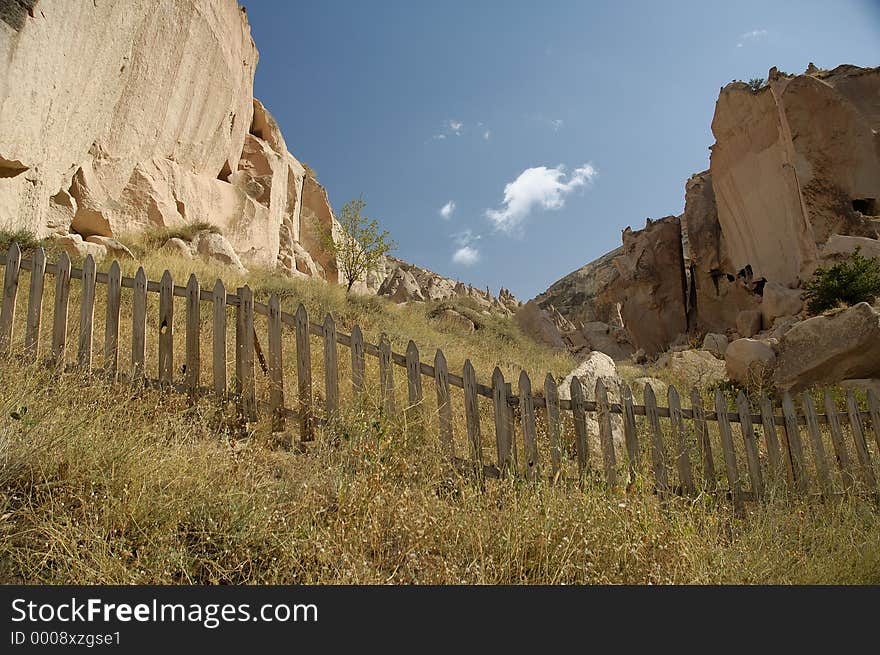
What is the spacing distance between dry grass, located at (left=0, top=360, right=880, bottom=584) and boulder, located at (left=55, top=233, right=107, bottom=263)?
7.83 metres

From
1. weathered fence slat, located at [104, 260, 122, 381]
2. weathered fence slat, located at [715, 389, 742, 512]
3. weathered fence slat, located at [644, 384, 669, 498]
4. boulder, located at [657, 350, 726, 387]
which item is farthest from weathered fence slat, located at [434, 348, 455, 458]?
boulder, located at [657, 350, 726, 387]

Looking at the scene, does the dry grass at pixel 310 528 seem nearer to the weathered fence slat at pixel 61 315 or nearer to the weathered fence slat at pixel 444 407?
the weathered fence slat at pixel 444 407

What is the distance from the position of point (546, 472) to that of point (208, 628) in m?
3.14

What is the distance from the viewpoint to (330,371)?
190 inches

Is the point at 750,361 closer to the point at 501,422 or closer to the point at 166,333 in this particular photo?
the point at 501,422

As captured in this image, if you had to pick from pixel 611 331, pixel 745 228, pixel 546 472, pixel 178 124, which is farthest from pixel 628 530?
pixel 611 331

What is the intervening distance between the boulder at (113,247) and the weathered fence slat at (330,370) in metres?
8.20

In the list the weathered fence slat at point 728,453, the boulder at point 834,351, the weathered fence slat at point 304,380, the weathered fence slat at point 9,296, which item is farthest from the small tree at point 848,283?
the weathered fence slat at point 9,296

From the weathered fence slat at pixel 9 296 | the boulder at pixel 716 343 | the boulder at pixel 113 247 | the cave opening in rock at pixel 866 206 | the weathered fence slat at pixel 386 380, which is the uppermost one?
the cave opening in rock at pixel 866 206

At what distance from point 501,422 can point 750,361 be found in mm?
7254

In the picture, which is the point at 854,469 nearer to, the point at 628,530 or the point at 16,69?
the point at 628,530

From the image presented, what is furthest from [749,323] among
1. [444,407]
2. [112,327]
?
[112,327]

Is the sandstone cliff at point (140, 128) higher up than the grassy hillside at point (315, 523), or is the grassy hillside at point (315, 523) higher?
the sandstone cliff at point (140, 128)

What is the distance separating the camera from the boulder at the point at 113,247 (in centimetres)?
1116
